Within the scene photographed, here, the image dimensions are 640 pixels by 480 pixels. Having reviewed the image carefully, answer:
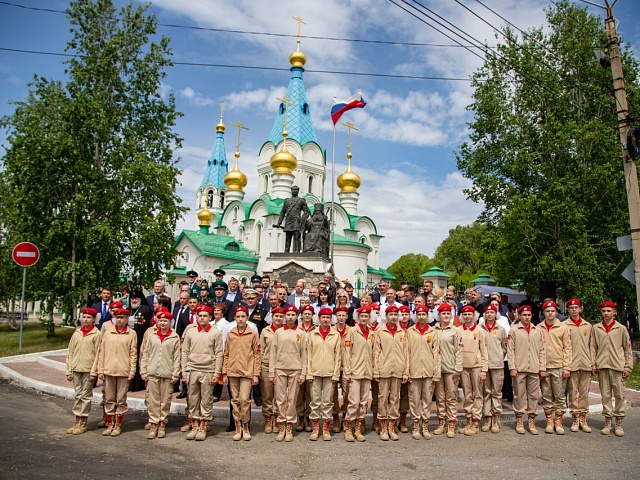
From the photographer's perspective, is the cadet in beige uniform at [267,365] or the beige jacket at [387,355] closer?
the beige jacket at [387,355]

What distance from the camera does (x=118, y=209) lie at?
54.5 feet

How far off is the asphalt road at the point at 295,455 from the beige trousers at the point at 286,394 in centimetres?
31

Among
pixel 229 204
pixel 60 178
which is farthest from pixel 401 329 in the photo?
pixel 229 204

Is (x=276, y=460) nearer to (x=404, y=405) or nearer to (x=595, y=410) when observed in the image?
(x=404, y=405)

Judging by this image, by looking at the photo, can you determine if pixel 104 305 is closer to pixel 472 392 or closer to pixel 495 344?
pixel 472 392

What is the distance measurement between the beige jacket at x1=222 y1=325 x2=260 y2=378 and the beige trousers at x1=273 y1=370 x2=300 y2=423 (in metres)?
0.31

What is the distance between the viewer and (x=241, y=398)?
636cm

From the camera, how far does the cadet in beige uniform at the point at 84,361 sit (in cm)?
632

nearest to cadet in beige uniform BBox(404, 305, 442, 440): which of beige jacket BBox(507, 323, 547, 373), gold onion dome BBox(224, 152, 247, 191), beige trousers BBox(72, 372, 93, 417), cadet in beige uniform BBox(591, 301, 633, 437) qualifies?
beige jacket BBox(507, 323, 547, 373)

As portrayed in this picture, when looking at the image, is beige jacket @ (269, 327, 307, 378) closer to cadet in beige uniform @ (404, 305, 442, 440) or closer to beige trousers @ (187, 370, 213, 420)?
beige trousers @ (187, 370, 213, 420)

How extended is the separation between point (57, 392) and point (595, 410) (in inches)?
355

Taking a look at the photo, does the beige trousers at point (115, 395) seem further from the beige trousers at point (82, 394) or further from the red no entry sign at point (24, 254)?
the red no entry sign at point (24, 254)

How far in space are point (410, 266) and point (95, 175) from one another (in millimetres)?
49037

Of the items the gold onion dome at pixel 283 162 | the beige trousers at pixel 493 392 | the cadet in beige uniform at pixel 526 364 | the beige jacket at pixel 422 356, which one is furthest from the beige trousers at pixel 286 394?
the gold onion dome at pixel 283 162
